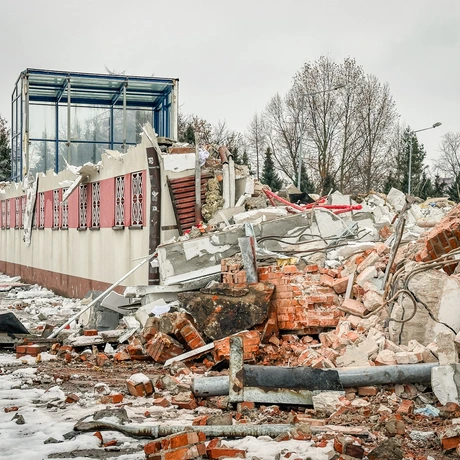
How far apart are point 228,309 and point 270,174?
137 ft

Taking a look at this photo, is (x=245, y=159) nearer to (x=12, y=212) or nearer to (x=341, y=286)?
(x=12, y=212)

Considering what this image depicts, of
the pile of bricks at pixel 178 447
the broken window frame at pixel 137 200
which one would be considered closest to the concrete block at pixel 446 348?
the pile of bricks at pixel 178 447

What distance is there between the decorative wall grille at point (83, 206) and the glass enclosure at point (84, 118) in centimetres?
886

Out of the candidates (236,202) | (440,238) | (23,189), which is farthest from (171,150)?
(23,189)

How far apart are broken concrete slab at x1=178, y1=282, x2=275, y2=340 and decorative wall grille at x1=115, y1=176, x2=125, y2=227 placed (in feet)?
22.3

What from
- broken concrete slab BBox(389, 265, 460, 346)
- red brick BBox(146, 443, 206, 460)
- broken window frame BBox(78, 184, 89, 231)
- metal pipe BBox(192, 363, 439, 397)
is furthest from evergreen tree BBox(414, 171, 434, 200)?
red brick BBox(146, 443, 206, 460)

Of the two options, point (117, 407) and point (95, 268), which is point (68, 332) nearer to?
point (117, 407)

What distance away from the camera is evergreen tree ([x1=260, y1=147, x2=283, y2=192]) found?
2013 inches

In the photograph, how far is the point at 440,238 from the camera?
899cm

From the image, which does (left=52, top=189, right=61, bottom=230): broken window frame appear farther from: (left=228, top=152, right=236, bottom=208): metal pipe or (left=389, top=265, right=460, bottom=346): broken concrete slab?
(left=389, top=265, right=460, bottom=346): broken concrete slab

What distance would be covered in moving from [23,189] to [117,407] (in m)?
23.2

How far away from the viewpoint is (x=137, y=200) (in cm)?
1546

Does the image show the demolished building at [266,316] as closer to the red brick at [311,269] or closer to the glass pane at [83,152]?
the red brick at [311,269]

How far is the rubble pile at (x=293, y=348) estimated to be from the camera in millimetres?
5910
